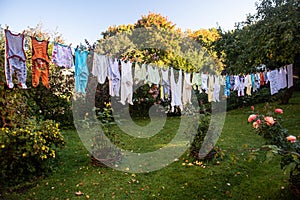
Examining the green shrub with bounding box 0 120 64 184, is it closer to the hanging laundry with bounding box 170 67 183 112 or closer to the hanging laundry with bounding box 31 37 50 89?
the hanging laundry with bounding box 31 37 50 89

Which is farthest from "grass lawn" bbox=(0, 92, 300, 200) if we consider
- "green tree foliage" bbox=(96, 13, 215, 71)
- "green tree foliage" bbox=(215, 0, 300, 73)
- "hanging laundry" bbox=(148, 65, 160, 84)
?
"green tree foliage" bbox=(96, 13, 215, 71)

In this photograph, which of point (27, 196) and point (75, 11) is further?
point (75, 11)

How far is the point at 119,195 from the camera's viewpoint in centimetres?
Answer: 339

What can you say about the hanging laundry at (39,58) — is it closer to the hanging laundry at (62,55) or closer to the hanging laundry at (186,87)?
the hanging laundry at (62,55)

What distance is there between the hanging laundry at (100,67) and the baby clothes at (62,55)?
533mm

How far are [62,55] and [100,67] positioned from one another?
0.80 meters

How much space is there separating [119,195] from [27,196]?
48.9 inches

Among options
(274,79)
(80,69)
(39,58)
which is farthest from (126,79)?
(274,79)

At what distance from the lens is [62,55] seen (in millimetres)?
3389

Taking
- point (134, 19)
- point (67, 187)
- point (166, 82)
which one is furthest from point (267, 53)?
point (134, 19)

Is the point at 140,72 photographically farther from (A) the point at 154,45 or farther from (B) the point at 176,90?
(A) the point at 154,45

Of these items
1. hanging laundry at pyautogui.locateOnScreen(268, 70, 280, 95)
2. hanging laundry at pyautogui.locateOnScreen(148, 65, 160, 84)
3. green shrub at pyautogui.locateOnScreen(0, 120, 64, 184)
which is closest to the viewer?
green shrub at pyautogui.locateOnScreen(0, 120, 64, 184)

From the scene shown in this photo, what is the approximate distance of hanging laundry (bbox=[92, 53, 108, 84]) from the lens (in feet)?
13.1

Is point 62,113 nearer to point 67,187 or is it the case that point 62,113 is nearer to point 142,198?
point 67,187
